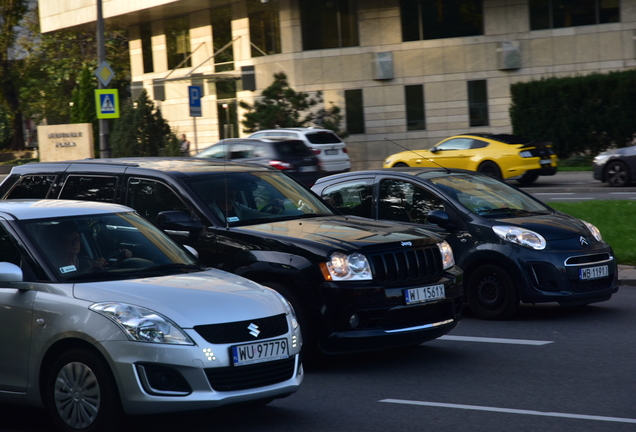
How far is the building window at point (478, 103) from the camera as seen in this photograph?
34625 millimetres

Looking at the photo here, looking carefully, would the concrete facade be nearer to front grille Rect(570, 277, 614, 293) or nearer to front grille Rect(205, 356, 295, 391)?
front grille Rect(570, 277, 614, 293)

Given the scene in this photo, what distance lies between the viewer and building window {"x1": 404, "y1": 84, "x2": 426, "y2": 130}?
35.8 meters

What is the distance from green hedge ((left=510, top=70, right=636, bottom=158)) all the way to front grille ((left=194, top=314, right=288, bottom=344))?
84.7ft

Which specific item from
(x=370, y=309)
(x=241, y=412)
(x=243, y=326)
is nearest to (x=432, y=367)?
(x=370, y=309)

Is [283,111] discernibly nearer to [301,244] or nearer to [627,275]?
[627,275]

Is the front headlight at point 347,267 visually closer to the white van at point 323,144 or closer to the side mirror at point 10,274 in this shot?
the side mirror at point 10,274

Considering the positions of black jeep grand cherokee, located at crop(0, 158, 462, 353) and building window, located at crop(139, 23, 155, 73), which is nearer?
black jeep grand cherokee, located at crop(0, 158, 462, 353)

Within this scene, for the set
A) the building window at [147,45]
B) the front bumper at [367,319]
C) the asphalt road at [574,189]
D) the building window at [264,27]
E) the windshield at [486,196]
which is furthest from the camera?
the building window at [147,45]

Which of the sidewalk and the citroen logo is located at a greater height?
the citroen logo

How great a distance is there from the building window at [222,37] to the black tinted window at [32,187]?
105 feet

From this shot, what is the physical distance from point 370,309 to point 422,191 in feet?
9.60

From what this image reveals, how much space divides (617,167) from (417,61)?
1379cm

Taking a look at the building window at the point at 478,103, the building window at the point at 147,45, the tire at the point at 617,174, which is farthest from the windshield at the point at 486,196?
the building window at the point at 147,45

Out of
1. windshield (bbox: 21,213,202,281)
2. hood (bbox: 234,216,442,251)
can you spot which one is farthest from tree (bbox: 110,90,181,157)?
windshield (bbox: 21,213,202,281)
